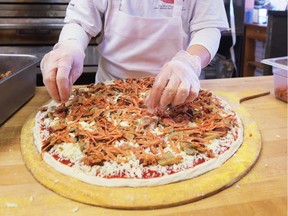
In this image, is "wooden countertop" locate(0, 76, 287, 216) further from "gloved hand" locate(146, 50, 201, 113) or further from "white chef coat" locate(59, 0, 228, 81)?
"white chef coat" locate(59, 0, 228, 81)

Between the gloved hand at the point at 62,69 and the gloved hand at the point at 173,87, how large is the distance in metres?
0.24

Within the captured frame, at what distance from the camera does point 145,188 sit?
26.2 inches

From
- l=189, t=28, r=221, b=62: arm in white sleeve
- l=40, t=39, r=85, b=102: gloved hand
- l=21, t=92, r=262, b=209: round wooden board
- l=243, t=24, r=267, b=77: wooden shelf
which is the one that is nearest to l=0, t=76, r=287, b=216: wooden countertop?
l=21, t=92, r=262, b=209: round wooden board

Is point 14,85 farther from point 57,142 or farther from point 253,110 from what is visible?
point 253,110

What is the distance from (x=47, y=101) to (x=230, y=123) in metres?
0.65

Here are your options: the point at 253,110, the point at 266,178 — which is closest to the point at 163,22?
the point at 253,110

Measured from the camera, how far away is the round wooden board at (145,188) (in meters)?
0.63

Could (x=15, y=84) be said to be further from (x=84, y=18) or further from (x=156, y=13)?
(x=156, y=13)

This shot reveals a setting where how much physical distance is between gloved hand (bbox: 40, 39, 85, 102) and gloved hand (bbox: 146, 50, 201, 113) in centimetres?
24

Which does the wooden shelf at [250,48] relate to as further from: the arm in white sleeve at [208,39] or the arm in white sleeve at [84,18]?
the arm in white sleeve at [84,18]

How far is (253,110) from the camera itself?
3.65 feet

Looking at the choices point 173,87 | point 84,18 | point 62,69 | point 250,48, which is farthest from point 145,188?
point 250,48

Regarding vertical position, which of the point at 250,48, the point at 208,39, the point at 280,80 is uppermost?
the point at 208,39

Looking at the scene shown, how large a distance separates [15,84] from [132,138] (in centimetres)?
45
